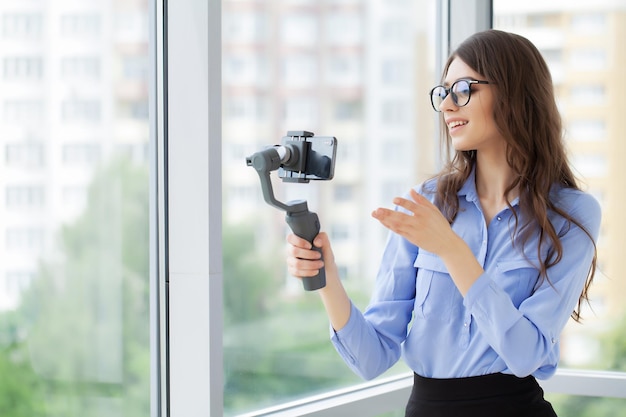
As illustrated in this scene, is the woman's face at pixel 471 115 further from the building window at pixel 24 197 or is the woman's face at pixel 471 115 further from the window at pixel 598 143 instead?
the window at pixel 598 143

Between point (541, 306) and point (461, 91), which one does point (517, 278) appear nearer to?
point (541, 306)

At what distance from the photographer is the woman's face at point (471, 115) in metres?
1.63

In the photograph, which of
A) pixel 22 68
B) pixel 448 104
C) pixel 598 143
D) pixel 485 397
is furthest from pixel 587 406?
pixel 22 68

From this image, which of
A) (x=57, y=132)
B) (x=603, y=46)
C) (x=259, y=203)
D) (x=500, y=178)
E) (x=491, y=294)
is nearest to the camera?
(x=491, y=294)

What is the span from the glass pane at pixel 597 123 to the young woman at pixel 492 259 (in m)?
0.94

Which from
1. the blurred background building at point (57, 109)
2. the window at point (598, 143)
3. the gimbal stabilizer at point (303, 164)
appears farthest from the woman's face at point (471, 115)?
the window at point (598, 143)

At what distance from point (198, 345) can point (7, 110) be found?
2.26ft

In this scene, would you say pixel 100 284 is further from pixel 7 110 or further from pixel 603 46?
pixel 603 46

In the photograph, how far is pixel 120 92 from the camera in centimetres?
175

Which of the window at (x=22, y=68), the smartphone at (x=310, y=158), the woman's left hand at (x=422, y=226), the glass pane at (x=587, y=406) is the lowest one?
the glass pane at (x=587, y=406)

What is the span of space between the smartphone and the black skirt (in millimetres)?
581

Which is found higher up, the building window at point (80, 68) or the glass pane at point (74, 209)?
the building window at point (80, 68)

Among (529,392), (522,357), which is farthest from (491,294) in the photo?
(529,392)

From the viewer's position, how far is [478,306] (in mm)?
1473
